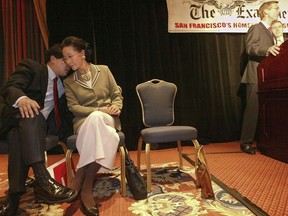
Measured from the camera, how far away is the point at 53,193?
1456 millimetres

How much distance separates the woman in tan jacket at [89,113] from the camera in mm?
1729

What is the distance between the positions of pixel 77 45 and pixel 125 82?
187 centimetres

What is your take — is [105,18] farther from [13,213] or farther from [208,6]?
[13,213]

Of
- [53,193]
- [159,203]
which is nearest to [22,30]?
[53,193]

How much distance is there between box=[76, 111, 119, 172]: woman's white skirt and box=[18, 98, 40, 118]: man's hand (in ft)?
1.08

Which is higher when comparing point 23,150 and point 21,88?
point 21,88

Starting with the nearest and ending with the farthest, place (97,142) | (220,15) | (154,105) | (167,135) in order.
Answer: (97,142) < (167,135) < (154,105) < (220,15)

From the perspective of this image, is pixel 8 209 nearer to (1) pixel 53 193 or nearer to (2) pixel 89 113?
(1) pixel 53 193

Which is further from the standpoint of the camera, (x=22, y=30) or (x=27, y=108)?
(x=22, y=30)

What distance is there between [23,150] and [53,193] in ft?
0.99

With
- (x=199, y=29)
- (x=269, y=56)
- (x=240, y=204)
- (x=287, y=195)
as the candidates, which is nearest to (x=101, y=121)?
(x=240, y=204)

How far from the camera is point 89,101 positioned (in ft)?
6.86

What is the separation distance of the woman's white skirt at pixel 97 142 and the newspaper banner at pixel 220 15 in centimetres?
262

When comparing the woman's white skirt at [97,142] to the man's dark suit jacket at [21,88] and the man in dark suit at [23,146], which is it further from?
the man's dark suit jacket at [21,88]
